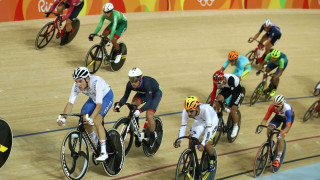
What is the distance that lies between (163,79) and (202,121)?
154 inches

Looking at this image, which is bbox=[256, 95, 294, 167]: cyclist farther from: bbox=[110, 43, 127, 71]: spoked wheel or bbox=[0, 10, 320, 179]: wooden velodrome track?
bbox=[110, 43, 127, 71]: spoked wheel

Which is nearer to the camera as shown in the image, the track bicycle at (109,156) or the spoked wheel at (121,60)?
the track bicycle at (109,156)

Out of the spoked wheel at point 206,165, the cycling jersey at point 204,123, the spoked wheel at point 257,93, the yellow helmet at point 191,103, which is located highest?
the yellow helmet at point 191,103

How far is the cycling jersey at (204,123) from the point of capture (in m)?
5.68

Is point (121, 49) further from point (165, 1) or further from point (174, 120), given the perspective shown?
point (165, 1)

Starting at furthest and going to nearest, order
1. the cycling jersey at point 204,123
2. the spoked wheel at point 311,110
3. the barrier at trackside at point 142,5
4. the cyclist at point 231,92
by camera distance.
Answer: the barrier at trackside at point 142,5 → the spoked wheel at point 311,110 → the cyclist at point 231,92 → the cycling jersey at point 204,123

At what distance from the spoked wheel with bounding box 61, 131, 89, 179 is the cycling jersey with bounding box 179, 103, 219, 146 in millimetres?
1142

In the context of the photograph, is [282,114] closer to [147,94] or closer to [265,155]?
[265,155]

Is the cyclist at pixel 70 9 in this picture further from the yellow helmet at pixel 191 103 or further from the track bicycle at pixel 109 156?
the yellow helmet at pixel 191 103

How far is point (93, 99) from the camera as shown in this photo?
5684 mm

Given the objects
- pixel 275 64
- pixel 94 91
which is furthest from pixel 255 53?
pixel 94 91

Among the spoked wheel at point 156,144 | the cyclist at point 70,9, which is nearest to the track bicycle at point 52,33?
the cyclist at point 70,9

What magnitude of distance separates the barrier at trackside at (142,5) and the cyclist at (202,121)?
656 centimetres

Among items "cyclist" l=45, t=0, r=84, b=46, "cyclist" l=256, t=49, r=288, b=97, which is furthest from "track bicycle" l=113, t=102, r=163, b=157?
"cyclist" l=45, t=0, r=84, b=46
